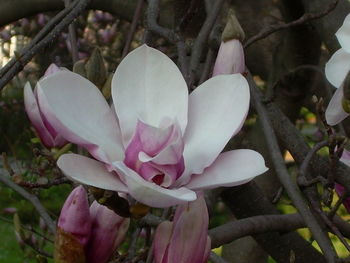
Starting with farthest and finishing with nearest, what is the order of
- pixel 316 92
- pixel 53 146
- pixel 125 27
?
1. pixel 125 27
2. pixel 316 92
3. pixel 53 146

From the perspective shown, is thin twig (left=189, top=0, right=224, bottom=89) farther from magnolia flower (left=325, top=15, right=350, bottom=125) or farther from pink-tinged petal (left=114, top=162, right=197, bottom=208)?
pink-tinged petal (left=114, top=162, right=197, bottom=208)

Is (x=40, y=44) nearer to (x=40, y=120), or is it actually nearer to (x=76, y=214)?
(x=40, y=120)

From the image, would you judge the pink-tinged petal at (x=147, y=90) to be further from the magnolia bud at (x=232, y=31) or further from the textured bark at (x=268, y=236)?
the textured bark at (x=268, y=236)

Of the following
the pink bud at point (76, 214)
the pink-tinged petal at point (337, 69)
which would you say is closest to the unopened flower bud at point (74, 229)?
the pink bud at point (76, 214)

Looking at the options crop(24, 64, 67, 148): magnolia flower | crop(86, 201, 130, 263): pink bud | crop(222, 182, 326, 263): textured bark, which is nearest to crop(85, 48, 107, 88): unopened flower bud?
crop(24, 64, 67, 148): magnolia flower

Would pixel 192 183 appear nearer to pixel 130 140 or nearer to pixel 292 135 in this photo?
pixel 130 140

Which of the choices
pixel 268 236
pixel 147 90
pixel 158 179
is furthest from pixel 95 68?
pixel 268 236

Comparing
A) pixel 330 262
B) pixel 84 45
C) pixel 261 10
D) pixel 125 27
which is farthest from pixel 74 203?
pixel 125 27
